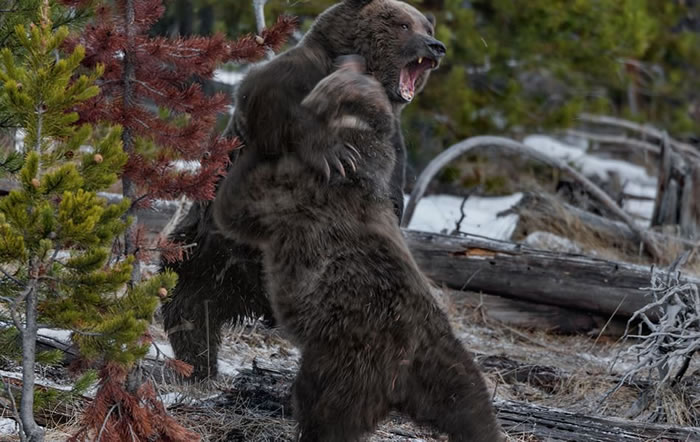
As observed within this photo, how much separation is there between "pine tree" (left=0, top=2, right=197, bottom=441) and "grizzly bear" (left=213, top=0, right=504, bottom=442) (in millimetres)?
714

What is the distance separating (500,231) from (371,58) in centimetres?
464

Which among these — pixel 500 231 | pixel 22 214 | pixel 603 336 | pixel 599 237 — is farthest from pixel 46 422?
pixel 599 237

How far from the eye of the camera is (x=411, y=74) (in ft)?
15.4

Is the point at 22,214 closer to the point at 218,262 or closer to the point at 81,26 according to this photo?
the point at 81,26

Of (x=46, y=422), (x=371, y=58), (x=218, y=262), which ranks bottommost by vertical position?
(x=46, y=422)

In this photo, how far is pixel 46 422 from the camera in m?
4.10

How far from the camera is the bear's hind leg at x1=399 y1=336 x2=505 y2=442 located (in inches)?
149

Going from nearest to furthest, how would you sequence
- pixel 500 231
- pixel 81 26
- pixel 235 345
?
1. pixel 81 26
2. pixel 235 345
3. pixel 500 231

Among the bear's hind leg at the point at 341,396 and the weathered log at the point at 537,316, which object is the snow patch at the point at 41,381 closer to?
the bear's hind leg at the point at 341,396

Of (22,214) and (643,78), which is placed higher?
(22,214)

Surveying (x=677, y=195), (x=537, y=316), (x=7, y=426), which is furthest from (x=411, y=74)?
(x=677, y=195)

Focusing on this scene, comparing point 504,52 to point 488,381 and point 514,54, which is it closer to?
point 514,54

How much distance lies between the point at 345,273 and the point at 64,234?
118 centimetres

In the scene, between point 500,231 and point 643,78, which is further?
point 643,78
